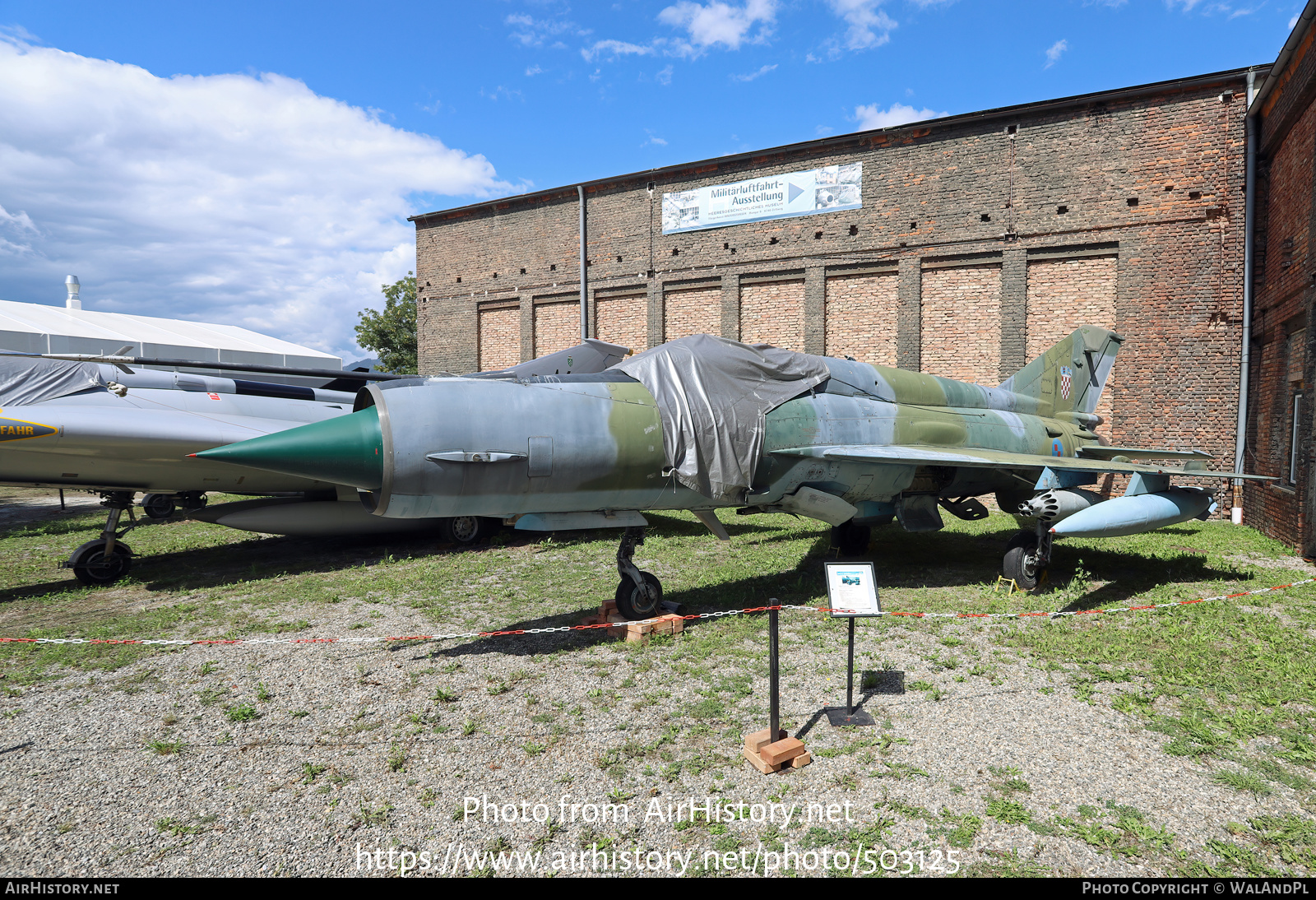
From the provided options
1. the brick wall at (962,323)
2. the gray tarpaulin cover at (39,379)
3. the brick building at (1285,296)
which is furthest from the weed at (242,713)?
the brick wall at (962,323)

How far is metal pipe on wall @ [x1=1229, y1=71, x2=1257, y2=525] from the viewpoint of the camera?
13258mm

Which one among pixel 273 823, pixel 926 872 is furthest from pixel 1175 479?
pixel 273 823

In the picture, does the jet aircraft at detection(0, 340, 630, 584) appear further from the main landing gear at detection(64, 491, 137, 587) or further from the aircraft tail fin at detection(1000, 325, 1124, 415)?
the aircraft tail fin at detection(1000, 325, 1124, 415)

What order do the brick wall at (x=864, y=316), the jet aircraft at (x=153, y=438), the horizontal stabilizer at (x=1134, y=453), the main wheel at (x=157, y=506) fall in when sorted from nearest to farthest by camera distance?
the jet aircraft at (x=153, y=438), the horizontal stabilizer at (x=1134, y=453), the main wheel at (x=157, y=506), the brick wall at (x=864, y=316)

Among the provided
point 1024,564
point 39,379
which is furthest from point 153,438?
point 1024,564

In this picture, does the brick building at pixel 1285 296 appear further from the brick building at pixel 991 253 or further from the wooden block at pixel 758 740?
the wooden block at pixel 758 740

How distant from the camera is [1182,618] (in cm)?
701

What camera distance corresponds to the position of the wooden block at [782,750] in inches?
161

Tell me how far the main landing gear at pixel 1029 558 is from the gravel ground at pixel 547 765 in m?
2.49

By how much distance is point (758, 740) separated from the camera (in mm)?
4309

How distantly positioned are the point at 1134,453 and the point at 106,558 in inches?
586

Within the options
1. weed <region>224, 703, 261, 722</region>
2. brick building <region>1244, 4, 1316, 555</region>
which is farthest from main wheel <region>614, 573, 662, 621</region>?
brick building <region>1244, 4, 1316, 555</region>

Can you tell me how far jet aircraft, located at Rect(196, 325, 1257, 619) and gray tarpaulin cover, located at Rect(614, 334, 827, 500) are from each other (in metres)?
0.02

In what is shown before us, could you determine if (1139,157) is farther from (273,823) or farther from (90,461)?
(90,461)
